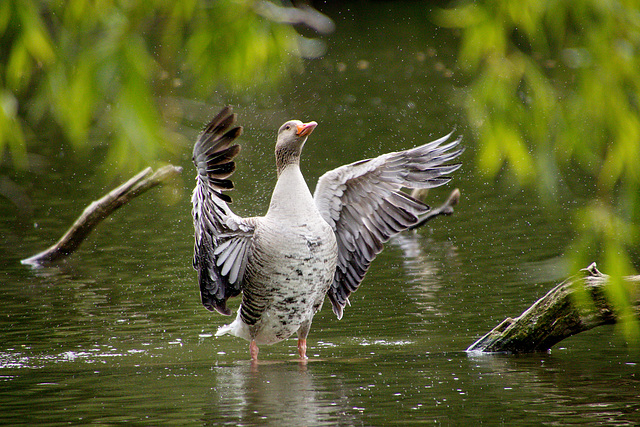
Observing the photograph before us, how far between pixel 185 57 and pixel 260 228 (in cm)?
385

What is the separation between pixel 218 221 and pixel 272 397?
1.60 m

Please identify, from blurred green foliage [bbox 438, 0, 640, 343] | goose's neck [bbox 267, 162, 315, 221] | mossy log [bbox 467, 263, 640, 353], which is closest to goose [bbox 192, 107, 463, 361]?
goose's neck [bbox 267, 162, 315, 221]

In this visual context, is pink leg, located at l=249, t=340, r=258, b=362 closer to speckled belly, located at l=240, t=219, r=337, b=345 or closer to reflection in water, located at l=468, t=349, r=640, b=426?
speckled belly, located at l=240, t=219, r=337, b=345

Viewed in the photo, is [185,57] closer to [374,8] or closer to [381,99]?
[381,99]

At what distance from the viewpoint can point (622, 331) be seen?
823 cm

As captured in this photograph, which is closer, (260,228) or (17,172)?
(260,228)

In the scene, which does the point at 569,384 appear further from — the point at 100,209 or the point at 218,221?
the point at 100,209

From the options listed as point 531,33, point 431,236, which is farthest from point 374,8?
point 531,33

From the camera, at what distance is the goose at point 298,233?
7590 mm

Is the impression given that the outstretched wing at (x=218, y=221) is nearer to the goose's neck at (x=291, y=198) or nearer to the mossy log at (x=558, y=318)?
the goose's neck at (x=291, y=198)

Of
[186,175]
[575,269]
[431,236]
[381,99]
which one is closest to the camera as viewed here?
[575,269]

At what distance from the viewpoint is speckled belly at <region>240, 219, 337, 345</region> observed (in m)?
7.62

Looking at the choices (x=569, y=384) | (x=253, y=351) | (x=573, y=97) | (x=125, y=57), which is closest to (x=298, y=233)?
(x=253, y=351)

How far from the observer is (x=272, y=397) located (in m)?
6.82
